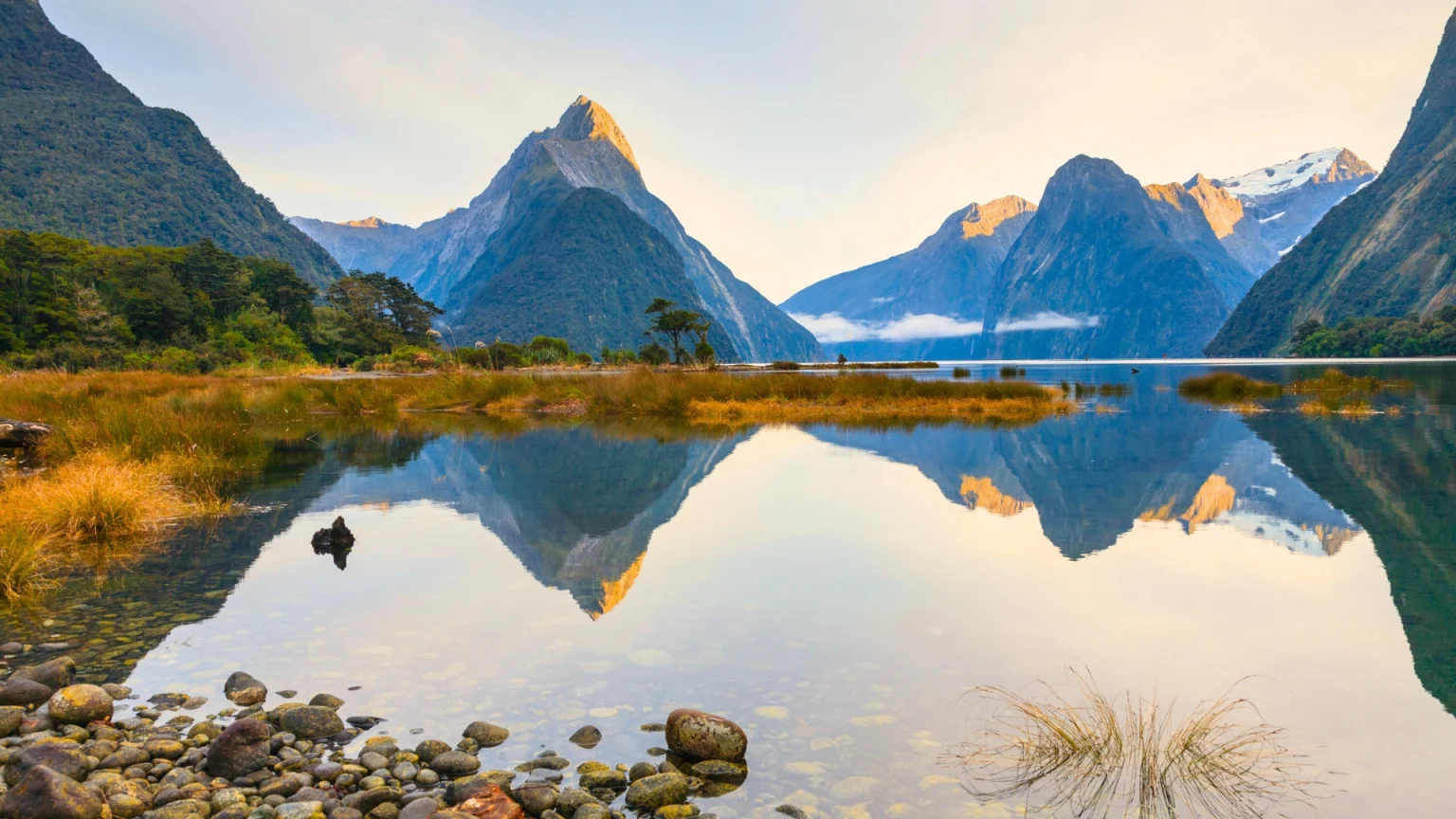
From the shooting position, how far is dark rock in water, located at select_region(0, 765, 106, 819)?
3410 mm

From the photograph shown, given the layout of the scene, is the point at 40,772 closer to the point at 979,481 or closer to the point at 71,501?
the point at 71,501

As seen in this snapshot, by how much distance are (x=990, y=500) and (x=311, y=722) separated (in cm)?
1124

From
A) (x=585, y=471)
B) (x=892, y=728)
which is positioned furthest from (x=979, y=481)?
(x=892, y=728)

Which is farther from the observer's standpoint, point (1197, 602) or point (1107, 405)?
point (1107, 405)

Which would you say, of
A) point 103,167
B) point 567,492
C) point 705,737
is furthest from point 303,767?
point 103,167

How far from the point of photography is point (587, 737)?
14.8 feet

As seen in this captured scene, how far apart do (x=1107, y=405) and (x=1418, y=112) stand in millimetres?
213245

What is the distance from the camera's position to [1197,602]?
7.13 m

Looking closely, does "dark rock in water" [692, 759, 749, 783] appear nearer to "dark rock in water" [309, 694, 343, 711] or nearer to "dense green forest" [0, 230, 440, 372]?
"dark rock in water" [309, 694, 343, 711]

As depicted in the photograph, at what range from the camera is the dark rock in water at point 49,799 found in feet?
11.2

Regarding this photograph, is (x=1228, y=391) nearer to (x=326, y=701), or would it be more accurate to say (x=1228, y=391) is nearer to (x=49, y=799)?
(x=326, y=701)

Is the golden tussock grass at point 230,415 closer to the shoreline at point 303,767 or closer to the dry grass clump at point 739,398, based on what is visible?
the dry grass clump at point 739,398

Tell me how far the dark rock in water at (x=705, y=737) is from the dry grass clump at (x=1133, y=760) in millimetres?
1286

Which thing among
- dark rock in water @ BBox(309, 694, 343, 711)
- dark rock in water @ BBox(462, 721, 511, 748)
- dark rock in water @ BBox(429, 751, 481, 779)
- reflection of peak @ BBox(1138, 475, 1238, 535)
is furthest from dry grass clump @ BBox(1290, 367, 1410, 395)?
dark rock in water @ BBox(309, 694, 343, 711)
